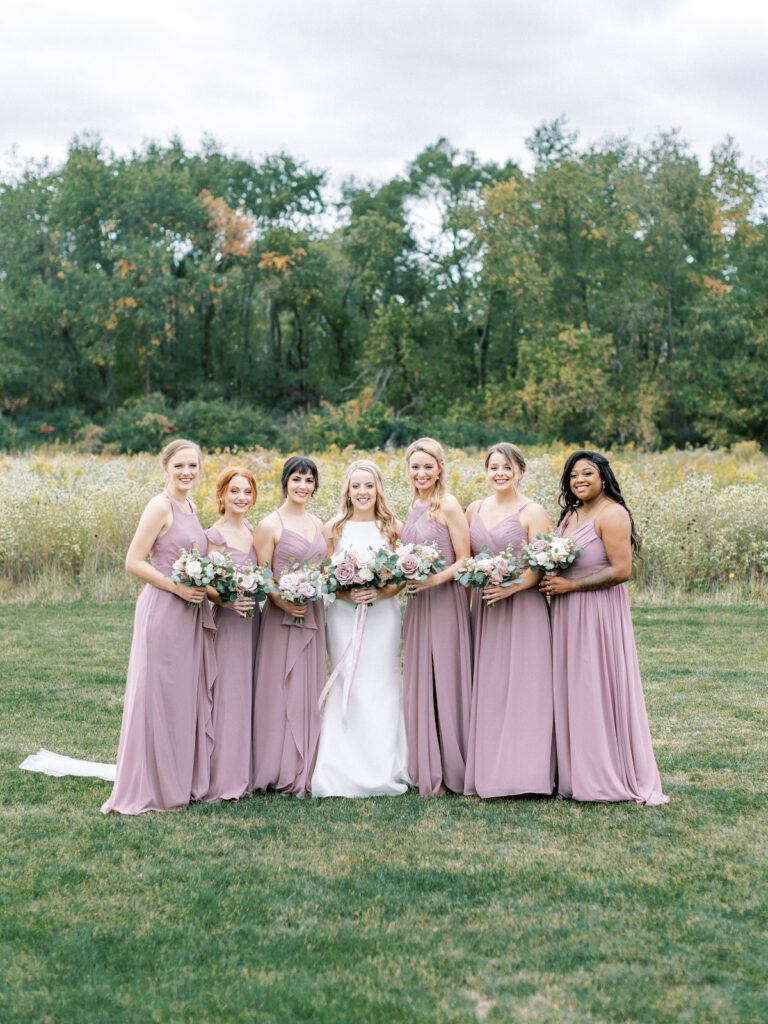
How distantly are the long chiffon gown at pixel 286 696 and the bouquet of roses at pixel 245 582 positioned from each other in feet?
1.05

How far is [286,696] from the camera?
6246 millimetres

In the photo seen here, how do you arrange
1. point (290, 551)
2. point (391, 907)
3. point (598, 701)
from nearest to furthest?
point (391, 907) < point (598, 701) < point (290, 551)

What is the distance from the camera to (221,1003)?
3.66 meters

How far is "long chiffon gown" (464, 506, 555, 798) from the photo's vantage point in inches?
239

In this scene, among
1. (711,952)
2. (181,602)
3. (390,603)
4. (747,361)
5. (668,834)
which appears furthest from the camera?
(747,361)

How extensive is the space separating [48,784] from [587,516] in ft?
12.2

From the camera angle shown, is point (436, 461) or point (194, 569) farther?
point (436, 461)

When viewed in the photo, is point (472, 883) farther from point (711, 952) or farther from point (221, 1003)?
point (221, 1003)

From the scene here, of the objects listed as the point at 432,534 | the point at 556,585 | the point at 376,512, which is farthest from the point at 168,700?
the point at 556,585

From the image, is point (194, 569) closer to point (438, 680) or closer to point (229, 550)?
point (229, 550)

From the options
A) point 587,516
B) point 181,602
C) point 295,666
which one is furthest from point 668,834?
point 181,602

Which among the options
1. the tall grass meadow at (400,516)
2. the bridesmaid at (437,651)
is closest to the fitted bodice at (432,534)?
the bridesmaid at (437,651)

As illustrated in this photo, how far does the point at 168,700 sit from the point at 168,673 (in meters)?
0.15

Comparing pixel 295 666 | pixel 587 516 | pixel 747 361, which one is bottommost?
pixel 295 666
